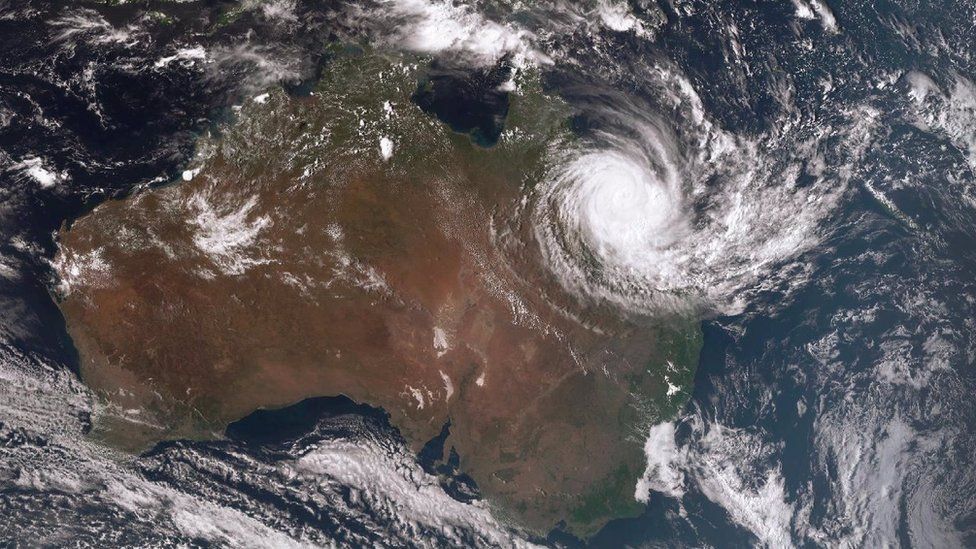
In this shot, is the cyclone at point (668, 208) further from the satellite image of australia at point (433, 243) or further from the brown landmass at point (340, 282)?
the brown landmass at point (340, 282)

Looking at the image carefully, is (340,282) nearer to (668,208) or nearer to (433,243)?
(433,243)

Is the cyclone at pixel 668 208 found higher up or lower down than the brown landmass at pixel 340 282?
higher up

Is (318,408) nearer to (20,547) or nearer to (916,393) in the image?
(20,547)

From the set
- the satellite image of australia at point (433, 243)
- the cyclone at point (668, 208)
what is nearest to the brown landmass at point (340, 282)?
the satellite image of australia at point (433, 243)

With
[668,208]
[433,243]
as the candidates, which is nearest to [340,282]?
[433,243]

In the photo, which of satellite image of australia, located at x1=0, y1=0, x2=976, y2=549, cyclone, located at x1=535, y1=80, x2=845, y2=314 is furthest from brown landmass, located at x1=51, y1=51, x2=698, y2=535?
cyclone, located at x1=535, y1=80, x2=845, y2=314

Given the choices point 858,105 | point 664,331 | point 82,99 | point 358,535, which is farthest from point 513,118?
point 358,535
